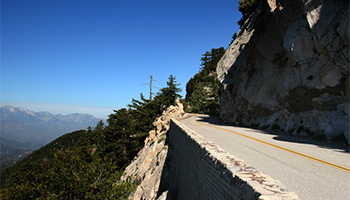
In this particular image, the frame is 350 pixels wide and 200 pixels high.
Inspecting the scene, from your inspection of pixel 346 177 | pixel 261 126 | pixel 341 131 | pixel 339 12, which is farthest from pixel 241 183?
pixel 261 126

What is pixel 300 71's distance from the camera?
1378 centimetres

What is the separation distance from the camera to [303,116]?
1300 cm

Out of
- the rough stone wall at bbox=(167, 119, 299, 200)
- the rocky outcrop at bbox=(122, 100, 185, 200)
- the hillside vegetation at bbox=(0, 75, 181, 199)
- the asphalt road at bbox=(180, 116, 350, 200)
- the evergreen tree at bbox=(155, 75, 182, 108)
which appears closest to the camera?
the rough stone wall at bbox=(167, 119, 299, 200)

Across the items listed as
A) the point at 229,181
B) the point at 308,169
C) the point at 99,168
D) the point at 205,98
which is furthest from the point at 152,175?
the point at 205,98

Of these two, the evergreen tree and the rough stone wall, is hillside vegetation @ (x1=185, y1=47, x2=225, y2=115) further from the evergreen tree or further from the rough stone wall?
the rough stone wall

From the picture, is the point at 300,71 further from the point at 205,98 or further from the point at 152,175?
the point at 205,98

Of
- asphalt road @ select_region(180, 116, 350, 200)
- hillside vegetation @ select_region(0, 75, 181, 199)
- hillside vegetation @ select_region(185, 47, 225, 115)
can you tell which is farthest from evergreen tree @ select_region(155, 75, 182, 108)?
asphalt road @ select_region(180, 116, 350, 200)

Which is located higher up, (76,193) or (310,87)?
(310,87)

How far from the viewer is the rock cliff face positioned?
35.1ft

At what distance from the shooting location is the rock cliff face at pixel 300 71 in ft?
35.1

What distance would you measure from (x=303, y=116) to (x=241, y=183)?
11.6 metres

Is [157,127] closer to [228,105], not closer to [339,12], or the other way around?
[228,105]

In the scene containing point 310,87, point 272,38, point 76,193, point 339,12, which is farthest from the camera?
point 272,38

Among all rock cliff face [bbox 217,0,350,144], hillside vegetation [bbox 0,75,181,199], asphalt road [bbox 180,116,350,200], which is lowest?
hillside vegetation [bbox 0,75,181,199]
